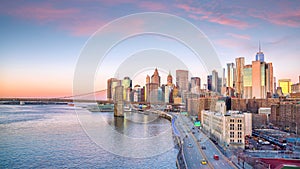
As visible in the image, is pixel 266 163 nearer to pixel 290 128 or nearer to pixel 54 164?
pixel 54 164

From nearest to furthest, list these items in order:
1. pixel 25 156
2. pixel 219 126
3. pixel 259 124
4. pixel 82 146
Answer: pixel 25 156
pixel 82 146
pixel 219 126
pixel 259 124

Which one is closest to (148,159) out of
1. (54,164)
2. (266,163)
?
(54,164)

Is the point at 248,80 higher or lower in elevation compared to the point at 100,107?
higher

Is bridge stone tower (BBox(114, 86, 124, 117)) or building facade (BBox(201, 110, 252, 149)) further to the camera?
bridge stone tower (BBox(114, 86, 124, 117))

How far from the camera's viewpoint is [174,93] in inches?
1892

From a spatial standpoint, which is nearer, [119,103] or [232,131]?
[232,131]

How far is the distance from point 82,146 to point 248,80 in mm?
38405

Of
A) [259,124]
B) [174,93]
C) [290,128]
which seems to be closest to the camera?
[290,128]

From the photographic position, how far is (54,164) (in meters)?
8.38

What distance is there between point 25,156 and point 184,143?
6345 mm

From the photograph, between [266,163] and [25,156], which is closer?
[266,163]

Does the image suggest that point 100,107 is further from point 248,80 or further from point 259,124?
point 259,124

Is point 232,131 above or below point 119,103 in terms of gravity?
below

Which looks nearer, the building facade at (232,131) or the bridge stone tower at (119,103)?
the building facade at (232,131)
